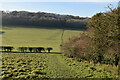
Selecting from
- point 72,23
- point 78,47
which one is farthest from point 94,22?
point 72,23

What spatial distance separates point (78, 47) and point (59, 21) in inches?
2332

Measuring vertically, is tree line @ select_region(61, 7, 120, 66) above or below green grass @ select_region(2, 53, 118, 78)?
above

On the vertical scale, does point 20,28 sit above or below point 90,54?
above

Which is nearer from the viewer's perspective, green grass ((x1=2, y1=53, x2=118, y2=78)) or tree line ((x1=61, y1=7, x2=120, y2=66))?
green grass ((x1=2, y1=53, x2=118, y2=78))

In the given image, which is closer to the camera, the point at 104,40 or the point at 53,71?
the point at 53,71

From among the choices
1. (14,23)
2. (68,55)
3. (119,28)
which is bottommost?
(68,55)

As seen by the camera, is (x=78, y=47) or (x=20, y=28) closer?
(x=78, y=47)

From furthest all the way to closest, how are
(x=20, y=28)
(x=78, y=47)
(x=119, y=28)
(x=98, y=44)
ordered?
(x=20, y=28) < (x=78, y=47) < (x=98, y=44) < (x=119, y=28)

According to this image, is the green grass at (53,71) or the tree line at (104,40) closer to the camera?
the green grass at (53,71)

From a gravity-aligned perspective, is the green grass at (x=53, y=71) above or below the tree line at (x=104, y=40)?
below

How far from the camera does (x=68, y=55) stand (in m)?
35.3

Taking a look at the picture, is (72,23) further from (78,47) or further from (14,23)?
(78,47)

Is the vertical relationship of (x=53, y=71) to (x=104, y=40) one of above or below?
below

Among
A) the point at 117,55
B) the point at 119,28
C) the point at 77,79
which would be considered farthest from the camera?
the point at 117,55
